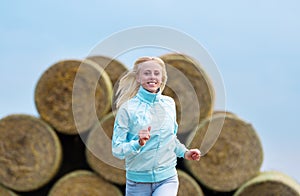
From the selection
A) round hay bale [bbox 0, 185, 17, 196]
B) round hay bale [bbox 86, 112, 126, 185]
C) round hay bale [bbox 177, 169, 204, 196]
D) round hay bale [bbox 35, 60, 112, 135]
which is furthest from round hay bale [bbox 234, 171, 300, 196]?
round hay bale [bbox 0, 185, 17, 196]

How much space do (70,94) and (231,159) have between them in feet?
4.09

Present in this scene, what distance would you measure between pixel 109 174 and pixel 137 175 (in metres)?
1.67

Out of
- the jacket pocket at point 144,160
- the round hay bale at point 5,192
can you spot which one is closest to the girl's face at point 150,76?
the jacket pocket at point 144,160

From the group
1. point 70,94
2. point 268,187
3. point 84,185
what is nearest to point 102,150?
point 84,185

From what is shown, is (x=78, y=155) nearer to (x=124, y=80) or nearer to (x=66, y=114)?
(x=66, y=114)

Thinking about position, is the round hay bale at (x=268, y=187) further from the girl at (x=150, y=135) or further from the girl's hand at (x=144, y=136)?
the girl's hand at (x=144, y=136)

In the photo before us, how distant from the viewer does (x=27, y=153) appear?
4020 millimetres

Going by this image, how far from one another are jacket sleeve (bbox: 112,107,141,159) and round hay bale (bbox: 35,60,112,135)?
1672mm

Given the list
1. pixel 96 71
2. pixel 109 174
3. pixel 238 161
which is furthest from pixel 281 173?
pixel 96 71

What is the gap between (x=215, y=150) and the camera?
3.92m

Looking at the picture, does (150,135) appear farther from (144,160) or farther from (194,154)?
(194,154)

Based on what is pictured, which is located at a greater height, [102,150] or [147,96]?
[147,96]

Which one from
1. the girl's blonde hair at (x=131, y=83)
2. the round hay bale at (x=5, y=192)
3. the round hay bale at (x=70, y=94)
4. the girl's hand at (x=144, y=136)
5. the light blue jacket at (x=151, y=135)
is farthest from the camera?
the round hay bale at (x=5, y=192)

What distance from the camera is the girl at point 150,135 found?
228 cm
